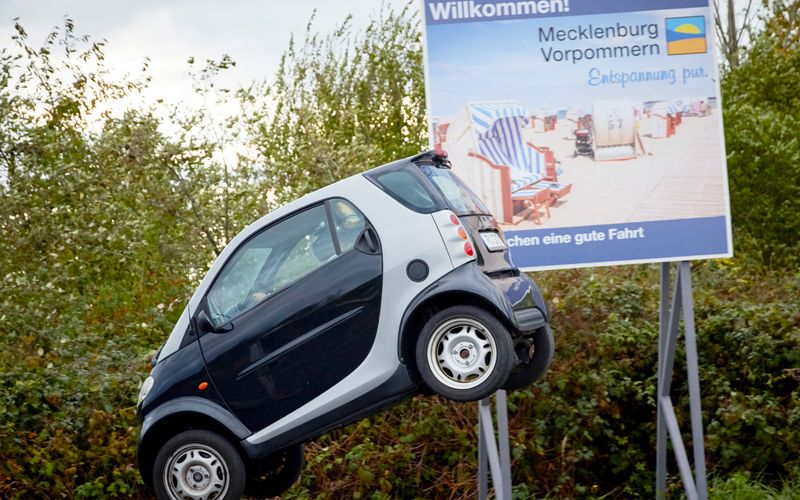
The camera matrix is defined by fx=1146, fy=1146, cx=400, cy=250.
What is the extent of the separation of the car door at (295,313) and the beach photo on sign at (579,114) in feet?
5.50

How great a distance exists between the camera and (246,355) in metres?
5.61

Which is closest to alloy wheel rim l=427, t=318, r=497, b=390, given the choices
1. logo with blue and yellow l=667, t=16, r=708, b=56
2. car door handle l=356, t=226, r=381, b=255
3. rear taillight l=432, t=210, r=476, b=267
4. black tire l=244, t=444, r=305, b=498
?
rear taillight l=432, t=210, r=476, b=267

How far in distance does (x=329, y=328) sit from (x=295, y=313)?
0.61 feet

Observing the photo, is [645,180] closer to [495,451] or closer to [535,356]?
[535,356]

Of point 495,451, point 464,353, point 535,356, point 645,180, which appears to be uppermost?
point 645,180

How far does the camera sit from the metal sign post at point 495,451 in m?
7.09

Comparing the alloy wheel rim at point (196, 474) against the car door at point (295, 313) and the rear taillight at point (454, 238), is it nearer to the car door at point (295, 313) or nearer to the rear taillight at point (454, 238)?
the car door at point (295, 313)

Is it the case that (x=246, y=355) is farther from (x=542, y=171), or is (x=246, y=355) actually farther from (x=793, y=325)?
(x=793, y=325)

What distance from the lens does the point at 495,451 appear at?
713 centimetres

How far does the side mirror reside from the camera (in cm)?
568

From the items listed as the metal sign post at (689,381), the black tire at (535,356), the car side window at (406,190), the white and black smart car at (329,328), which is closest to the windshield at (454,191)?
the white and black smart car at (329,328)

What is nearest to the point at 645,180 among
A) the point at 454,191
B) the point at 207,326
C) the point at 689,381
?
the point at 689,381

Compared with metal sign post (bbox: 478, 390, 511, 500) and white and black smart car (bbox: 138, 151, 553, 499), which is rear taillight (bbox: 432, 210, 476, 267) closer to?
white and black smart car (bbox: 138, 151, 553, 499)

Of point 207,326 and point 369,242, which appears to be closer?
point 369,242
